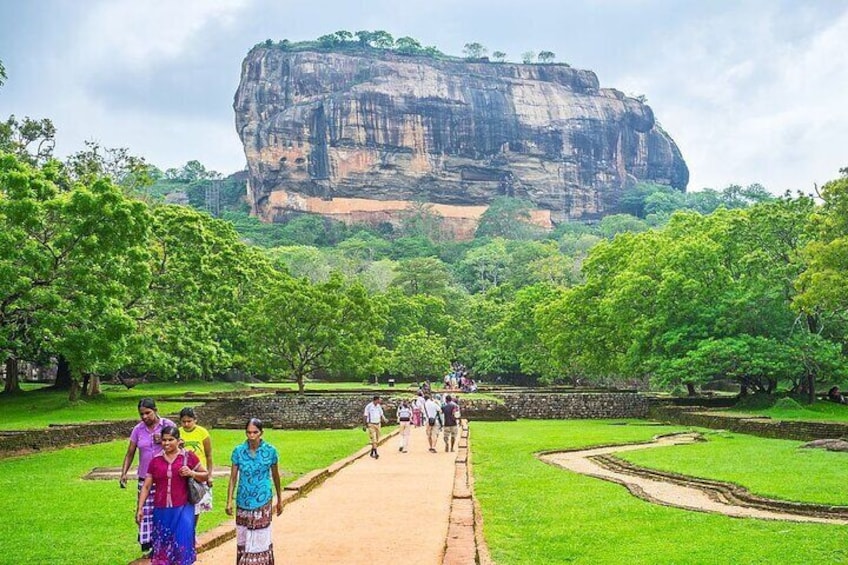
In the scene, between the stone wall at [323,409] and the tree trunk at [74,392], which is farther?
the stone wall at [323,409]

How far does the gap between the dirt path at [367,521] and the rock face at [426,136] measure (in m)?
121

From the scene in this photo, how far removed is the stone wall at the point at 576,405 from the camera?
39500 mm

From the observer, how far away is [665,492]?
1493 cm

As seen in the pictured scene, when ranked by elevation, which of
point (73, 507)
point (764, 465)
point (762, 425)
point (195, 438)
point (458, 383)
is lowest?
point (764, 465)

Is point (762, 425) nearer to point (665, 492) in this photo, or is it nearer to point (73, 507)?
point (665, 492)

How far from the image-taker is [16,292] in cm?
2042

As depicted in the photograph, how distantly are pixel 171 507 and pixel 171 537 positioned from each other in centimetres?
25

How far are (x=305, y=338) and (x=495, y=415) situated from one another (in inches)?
406

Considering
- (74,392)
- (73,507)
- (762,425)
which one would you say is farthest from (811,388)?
(73,507)

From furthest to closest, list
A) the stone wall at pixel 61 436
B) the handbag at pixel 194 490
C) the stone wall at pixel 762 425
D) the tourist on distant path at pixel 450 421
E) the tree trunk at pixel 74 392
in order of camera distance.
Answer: the tree trunk at pixel 74 392 < the stone wall at pixel 762 425 < the tourist on distant path at pixel 450 421 < the stone wall at pixel 61 436 < the handbag at pixel 194 490

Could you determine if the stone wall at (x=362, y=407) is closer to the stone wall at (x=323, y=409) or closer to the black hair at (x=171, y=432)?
the stone wall at (x=323, y=409)

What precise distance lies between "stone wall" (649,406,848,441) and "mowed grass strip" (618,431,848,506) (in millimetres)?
691

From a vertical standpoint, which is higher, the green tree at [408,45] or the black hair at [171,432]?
the green tree at [408,45]

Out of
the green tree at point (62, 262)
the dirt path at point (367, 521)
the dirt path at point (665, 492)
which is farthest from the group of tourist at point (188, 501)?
the green tree at point (62, 262)
